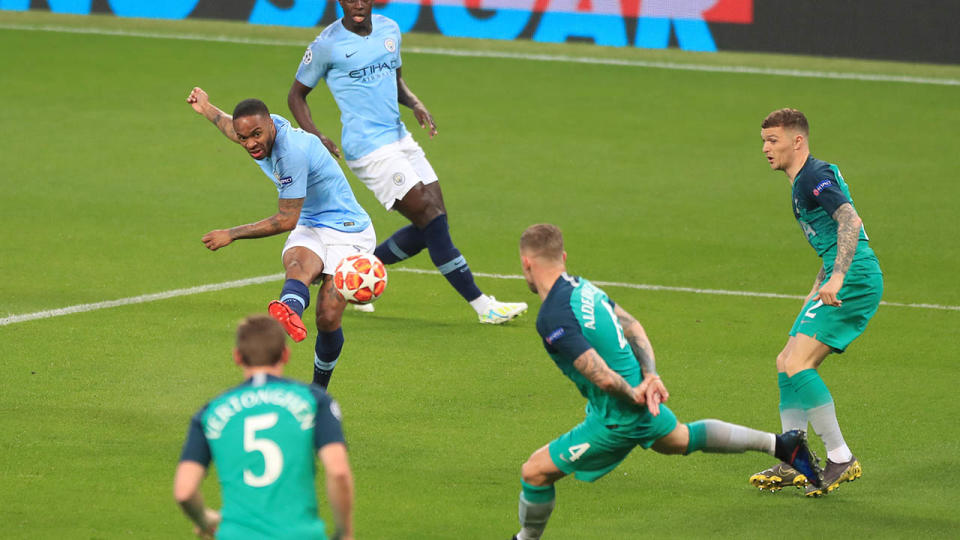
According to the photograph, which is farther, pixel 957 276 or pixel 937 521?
pixel 957 276

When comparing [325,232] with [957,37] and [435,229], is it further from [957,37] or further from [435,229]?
[957,37]

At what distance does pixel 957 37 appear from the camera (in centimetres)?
2445

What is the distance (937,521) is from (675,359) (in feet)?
11.2

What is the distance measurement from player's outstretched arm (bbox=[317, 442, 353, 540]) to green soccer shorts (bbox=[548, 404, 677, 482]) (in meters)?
1.89

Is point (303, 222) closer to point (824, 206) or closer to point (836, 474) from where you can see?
point (824, 206)

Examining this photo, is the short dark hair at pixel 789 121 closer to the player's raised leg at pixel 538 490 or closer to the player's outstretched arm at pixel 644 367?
the player's outstretched arm at pixel 644 367

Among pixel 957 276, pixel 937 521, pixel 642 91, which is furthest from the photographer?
pixel 642 91

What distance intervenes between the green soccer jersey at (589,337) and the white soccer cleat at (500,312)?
491cm

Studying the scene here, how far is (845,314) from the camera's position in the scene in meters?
8.01

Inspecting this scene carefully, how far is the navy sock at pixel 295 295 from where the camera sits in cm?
914

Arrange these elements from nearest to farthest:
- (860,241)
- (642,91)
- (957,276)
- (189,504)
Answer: (189,504), (860,241), (957,276), (642,91)

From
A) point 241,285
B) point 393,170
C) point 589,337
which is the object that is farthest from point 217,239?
point 241,285

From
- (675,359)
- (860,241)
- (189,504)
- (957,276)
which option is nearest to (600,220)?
(957,276)

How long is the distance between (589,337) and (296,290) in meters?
3.09
